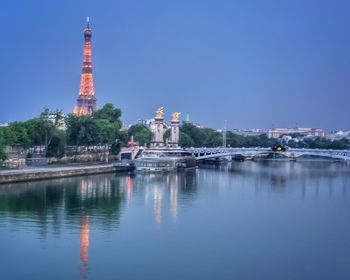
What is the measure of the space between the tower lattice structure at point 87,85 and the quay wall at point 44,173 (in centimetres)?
2688

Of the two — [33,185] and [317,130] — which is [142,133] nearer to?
[33,185]

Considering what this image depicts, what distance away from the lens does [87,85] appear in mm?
61375

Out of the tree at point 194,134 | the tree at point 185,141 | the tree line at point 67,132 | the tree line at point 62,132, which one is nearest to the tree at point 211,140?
the tree at point 194,134

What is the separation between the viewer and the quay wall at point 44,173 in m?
24.9

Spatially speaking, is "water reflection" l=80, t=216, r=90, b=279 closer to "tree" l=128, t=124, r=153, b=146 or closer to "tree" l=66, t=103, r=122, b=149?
"tree" l=66, t=103, r=122, b=149

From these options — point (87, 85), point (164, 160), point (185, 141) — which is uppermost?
point (87, 85)

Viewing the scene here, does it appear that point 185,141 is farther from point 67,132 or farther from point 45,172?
point 45,172

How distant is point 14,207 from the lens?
749 inches

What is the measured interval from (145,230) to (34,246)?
10.4ft

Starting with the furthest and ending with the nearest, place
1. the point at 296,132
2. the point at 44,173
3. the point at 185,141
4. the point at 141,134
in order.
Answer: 1. the point at 296,132
2. the point at 185,141
3. the point at 141,134
4. the point at 44,173

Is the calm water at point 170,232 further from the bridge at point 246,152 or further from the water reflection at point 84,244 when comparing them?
the bridge at point 246,152

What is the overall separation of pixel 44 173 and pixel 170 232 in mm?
12859

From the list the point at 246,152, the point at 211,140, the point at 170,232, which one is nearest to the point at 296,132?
the point at 211,140

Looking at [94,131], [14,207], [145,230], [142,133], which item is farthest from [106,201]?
[142,133]
